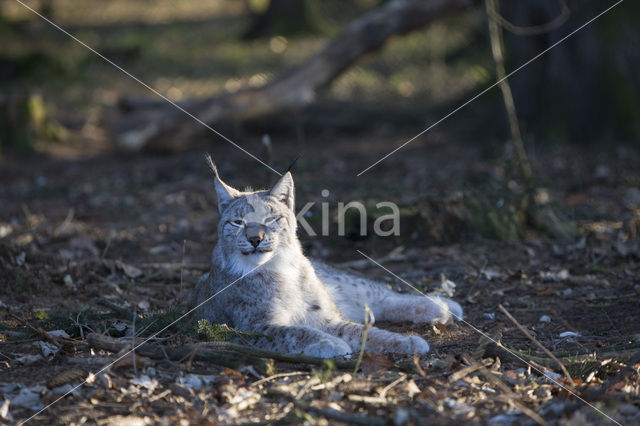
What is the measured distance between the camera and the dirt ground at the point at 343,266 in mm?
3738

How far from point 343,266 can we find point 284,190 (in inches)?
71.2

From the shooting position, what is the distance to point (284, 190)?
17.9 ft

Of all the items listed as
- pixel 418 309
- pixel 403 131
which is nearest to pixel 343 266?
pixel 418 309

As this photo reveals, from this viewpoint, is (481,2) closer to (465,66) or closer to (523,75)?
(523,75)

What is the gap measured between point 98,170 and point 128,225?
3345 millimetres

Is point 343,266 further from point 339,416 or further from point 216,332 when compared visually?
point 339,416

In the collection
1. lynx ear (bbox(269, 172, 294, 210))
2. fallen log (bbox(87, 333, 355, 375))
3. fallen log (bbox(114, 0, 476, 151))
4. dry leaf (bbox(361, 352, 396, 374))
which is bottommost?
dry leaf (bbox(361, 352, 396, 374))

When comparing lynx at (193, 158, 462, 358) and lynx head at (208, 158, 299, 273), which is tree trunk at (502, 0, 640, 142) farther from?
lynx head at (208, 158, 299, 273)

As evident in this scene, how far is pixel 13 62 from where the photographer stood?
16609 millimetres

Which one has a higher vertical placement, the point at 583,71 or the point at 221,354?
the point at 583,71

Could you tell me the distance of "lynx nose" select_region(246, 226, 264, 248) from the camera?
496cm

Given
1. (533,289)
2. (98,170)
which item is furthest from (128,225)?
(533,289)

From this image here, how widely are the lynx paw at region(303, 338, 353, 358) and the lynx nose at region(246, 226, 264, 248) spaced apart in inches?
35.1

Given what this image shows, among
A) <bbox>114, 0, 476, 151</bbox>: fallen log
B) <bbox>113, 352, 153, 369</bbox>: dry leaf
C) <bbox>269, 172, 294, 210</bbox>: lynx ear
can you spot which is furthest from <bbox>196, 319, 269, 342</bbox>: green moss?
<bbox>114, 0, 476, 151</bbox>: fallen log
